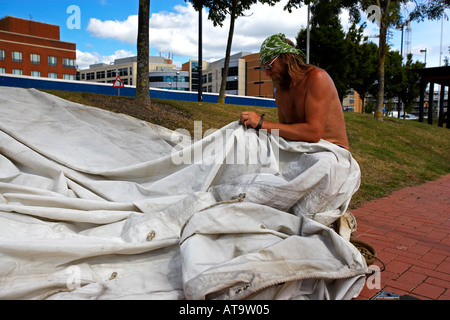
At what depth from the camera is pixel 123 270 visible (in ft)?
7.12

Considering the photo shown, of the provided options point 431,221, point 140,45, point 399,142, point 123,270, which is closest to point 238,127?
point 123,270

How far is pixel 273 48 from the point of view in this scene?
9.38ft

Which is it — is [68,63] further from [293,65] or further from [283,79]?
[293,65]

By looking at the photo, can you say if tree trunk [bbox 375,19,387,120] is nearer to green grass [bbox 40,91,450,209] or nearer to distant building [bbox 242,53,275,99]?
green grass [bbox 40,91,450,209]

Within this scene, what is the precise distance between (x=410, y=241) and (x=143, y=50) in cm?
712

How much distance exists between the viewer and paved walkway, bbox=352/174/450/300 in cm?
232

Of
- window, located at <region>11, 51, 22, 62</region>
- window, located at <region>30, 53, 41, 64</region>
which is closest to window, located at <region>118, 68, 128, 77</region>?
window, located at <region>30, 53, 41, 64</region>

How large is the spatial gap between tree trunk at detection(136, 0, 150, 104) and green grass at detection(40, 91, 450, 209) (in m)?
Result: 0.39

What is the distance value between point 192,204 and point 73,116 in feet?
8.03

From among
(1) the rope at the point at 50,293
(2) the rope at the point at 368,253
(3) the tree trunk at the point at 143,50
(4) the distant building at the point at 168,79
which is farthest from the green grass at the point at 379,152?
(4) the distant building at the point at 168,79

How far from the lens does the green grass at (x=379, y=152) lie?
20.6ft

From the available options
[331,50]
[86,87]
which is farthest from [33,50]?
[331,50]

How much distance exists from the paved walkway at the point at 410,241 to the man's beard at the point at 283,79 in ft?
5.13
